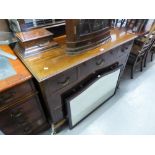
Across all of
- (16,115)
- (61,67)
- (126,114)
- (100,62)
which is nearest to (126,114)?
(126,114)

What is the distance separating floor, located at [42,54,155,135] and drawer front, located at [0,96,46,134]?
288 millimetres

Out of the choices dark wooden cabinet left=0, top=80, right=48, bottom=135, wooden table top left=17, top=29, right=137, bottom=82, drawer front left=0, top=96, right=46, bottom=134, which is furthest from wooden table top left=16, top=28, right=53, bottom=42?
drawer front left=0, top=96, right=46, bottom=134

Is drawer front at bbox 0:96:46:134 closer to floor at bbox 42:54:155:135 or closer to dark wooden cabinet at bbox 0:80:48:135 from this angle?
dark wooden cabinet at bbox 0:80:48:135

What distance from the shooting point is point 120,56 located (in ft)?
4.48

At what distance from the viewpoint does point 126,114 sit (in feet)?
5.20

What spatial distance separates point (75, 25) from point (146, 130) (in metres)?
1.37

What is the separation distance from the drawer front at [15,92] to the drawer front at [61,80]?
13 cm

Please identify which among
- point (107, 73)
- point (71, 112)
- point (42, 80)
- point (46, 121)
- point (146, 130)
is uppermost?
point (42, 80)

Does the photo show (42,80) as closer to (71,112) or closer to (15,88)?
(15,88)

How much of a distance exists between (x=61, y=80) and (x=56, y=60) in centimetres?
15

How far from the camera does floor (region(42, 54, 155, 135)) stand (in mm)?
1426

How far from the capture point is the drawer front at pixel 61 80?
2.82ft
